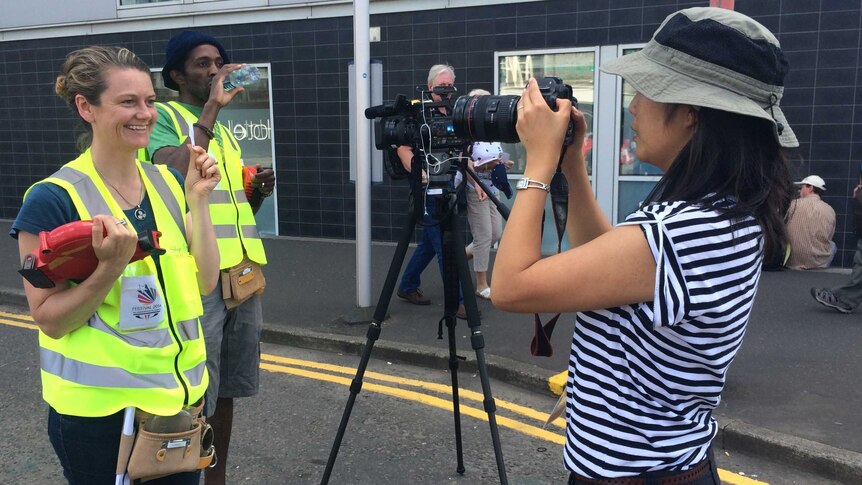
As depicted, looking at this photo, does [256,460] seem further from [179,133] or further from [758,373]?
[758,373]

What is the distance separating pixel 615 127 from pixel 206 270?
22.1 feet

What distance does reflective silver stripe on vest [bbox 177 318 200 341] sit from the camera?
213 centimetres

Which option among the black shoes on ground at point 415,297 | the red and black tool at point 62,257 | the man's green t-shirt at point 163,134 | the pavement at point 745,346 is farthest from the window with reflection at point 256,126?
the red and black tool at point 62,257

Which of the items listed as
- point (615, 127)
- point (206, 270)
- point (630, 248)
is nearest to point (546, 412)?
point (206, 270)

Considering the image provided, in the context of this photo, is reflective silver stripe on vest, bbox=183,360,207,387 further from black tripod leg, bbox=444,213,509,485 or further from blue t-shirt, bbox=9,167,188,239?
black tripod leg, bbox=444,213,509,485

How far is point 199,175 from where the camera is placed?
7.57 ft

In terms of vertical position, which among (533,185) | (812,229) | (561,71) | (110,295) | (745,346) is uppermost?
(561,71)

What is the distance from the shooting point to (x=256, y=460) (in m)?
3.76

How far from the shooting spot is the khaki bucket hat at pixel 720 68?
136 centimetres

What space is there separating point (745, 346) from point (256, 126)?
726 cm

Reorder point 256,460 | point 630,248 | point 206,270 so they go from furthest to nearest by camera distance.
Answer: point 256,460 < point 206,270 < point 630,248

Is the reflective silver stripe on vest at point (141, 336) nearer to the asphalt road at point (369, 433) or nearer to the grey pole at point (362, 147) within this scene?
the asphalt road at point (369, 433)

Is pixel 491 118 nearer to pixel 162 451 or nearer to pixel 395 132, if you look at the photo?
pixel 395 132

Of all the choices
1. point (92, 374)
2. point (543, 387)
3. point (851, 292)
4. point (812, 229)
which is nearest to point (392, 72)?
point (812, 229)
